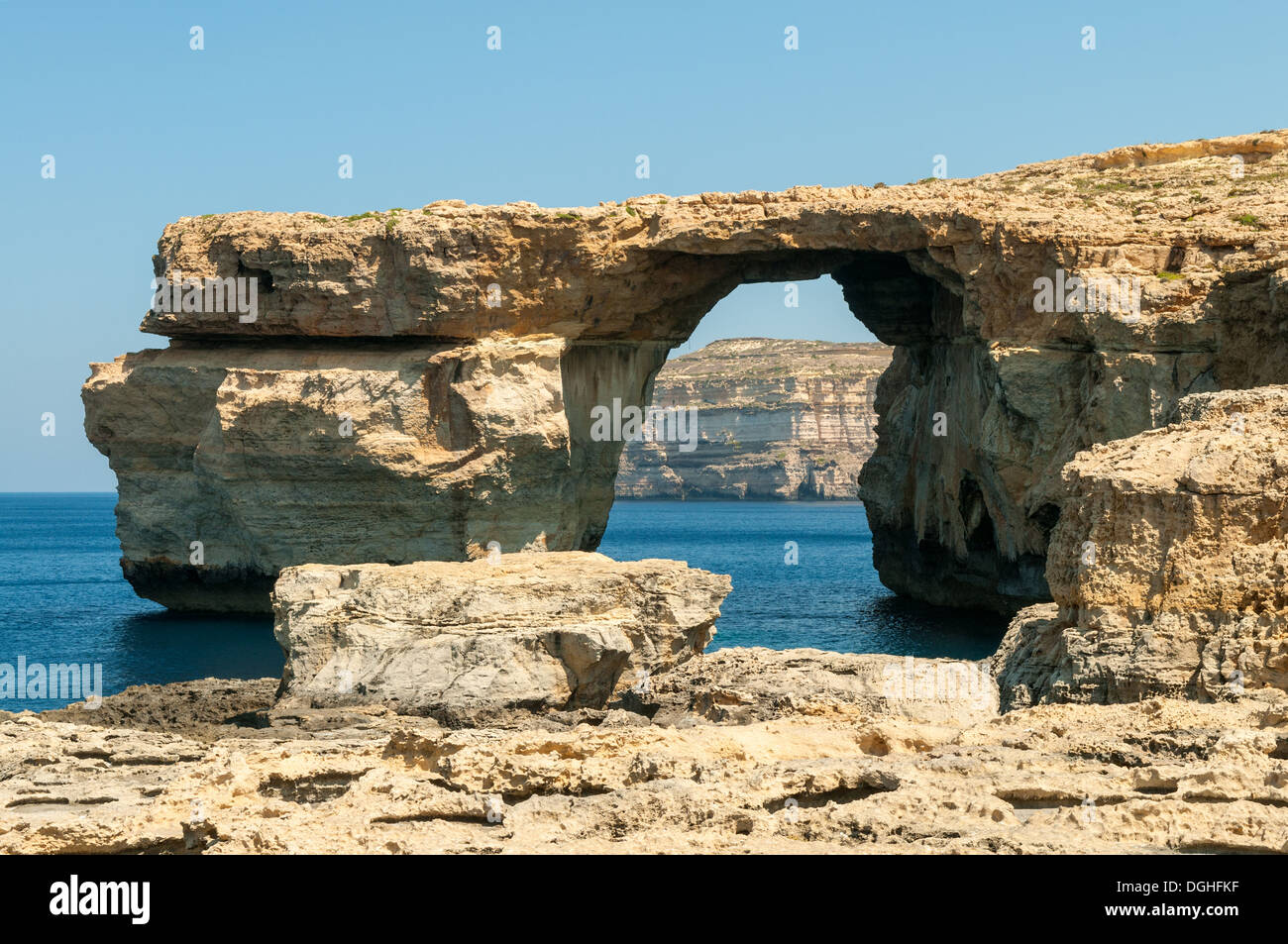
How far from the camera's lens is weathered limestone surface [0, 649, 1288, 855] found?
36.6 feet

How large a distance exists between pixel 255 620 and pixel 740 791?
31.3 meters

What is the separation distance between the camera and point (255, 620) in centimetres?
4109

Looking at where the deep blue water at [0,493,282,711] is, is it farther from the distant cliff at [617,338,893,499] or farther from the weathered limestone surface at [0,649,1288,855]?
the distant cliff at [617,338,893,499]

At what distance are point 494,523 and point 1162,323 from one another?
672 inches

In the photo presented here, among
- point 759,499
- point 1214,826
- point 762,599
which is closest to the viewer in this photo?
point 1214,826

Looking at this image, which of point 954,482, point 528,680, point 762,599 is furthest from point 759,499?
point 528,680

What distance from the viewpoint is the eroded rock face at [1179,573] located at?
15609 mm

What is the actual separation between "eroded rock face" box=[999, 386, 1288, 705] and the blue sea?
732 inches

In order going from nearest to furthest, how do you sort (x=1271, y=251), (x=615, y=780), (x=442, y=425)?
(x=615, y=780) → (x=1271, y=251) → (x=442, y=425)

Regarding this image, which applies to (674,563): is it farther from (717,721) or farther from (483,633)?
(717,721)

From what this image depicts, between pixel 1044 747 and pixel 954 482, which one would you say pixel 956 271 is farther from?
pixel 1044 747

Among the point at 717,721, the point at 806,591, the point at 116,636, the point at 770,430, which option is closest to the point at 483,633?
the point at 717,721

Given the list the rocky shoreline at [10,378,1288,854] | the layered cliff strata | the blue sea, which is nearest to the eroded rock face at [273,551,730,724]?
the rocky shoreline at [10,378,1288,854]

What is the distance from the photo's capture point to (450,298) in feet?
121
